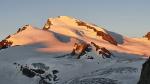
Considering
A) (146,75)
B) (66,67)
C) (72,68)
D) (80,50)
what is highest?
(80,50)

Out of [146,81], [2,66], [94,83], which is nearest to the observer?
[146,81]

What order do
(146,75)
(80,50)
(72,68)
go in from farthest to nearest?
1. (80,50)
2. (72,68)
3. (146,75)

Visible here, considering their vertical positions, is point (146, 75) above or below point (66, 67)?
above

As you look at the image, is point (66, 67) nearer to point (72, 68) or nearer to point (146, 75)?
point (72, 68)

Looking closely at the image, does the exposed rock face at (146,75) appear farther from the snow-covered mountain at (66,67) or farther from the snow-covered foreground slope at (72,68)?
the snow-covered mountain at (66,67)

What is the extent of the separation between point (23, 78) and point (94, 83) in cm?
2962

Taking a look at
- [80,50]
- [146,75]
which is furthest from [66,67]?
[146,75]

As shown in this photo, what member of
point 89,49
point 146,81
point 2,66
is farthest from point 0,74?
point 146,81

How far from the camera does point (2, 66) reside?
164 meters

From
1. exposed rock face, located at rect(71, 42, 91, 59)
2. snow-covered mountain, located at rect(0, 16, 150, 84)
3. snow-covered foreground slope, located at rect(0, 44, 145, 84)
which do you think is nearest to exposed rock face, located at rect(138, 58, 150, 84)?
snow-covered foreground slope, located at rect(0, 44, 145, 84)

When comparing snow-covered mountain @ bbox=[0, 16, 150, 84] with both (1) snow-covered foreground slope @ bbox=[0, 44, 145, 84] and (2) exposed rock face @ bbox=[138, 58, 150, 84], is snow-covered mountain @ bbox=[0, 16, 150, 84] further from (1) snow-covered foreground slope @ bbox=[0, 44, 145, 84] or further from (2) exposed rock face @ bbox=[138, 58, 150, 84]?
(2) exposed rock face @ bbox=[138, 58, 150, 84]

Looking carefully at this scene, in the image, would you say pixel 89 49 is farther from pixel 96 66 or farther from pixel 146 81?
pixel 146 81

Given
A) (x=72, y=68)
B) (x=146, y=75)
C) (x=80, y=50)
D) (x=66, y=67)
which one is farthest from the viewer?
(x=80, y=50)

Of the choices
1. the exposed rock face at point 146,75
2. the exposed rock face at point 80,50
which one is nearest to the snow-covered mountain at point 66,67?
the exposed rock face at point 80,50
